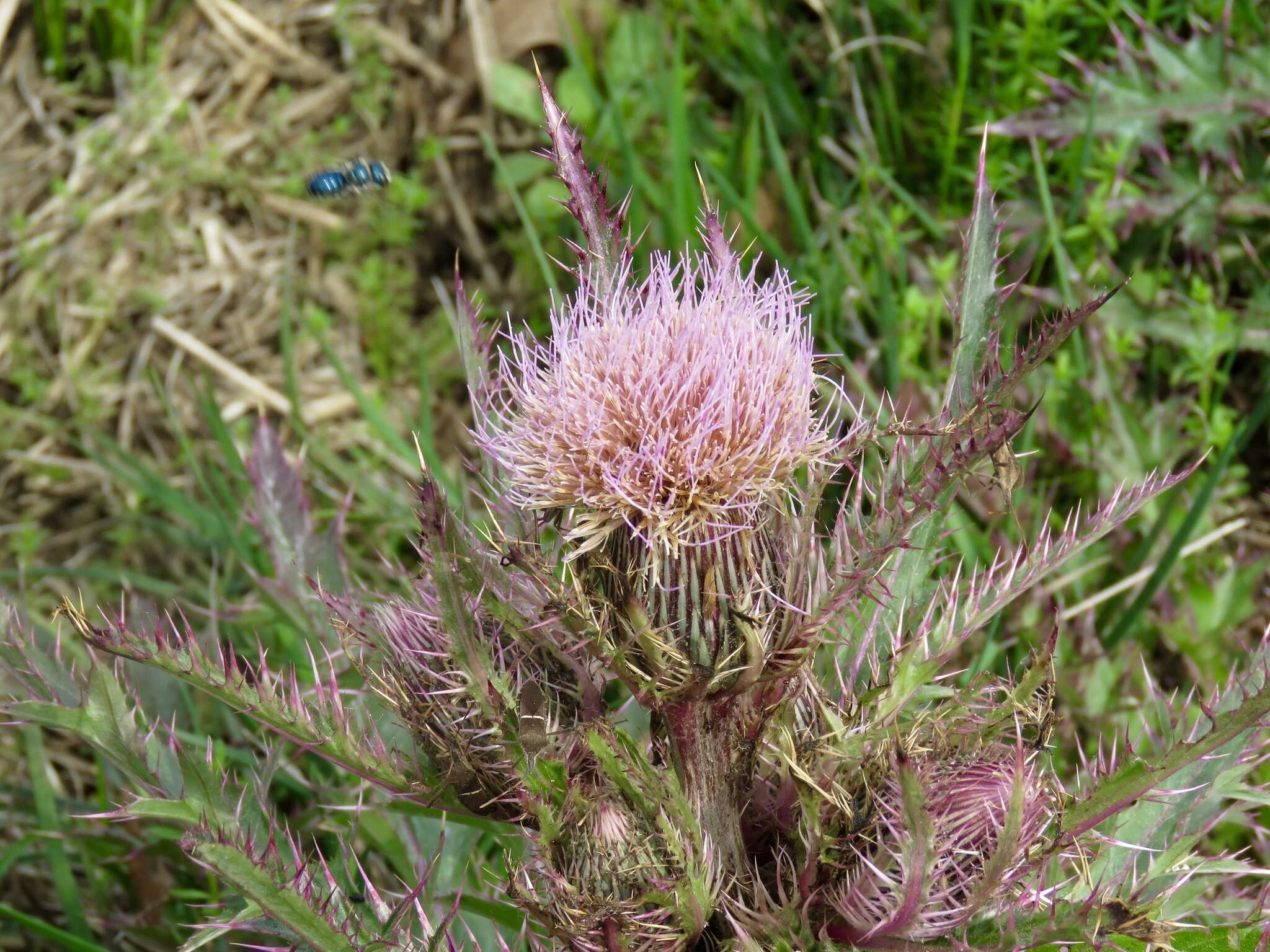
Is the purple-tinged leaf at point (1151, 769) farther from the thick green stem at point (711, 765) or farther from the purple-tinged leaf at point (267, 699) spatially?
the purple-tinged leaf at point (267, 699)

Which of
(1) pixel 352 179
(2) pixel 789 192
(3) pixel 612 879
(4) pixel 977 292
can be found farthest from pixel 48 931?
(2) pixel 789 192

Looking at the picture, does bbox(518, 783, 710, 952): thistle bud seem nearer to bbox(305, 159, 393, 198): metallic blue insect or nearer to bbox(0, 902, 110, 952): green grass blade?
bbox(0, 902, 110, 952): green grass blade

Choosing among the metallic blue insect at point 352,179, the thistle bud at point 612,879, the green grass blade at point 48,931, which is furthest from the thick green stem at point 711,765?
the metallic blue insect at point 352,179

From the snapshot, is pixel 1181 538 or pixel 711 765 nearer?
pixel 711 765

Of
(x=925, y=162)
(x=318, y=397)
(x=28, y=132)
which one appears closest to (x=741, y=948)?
(x=925, y=162)

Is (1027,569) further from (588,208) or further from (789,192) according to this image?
(789,192)

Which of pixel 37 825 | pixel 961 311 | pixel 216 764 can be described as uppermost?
pixel 961 311

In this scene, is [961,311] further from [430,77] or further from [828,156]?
[430,77]

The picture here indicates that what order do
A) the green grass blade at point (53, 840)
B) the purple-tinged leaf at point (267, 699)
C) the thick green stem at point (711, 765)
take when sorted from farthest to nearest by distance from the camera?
the green grass blade at point (53, 840)
the thick green stem at point (711, 765)
the purple-tinged leaf at point (267, 699)
